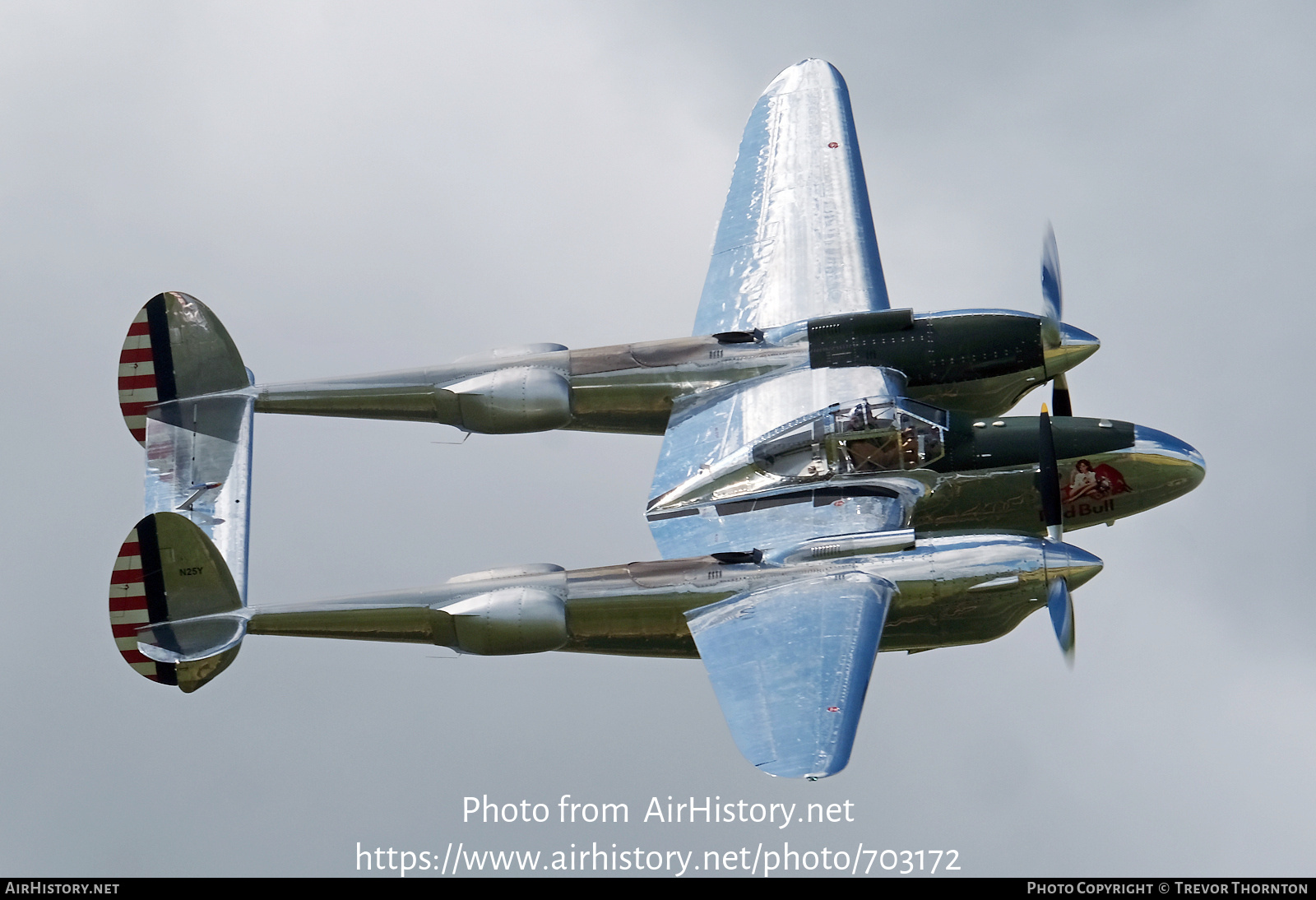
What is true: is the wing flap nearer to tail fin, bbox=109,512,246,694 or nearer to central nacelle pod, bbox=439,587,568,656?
central nacelle pod, bbox=439,587,568,656

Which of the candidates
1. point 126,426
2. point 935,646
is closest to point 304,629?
point 126,426

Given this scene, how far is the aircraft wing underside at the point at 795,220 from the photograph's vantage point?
117ft

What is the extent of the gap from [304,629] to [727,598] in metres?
6.40

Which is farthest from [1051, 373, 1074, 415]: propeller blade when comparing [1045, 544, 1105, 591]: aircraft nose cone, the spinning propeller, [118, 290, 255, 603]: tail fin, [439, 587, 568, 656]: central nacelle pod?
[118, 290, 255, 603]: tail fin

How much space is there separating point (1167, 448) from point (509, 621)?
1143cm

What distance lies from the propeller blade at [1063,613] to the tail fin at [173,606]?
39.8ft

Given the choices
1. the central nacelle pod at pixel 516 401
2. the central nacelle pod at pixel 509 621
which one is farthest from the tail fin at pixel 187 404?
the central nacelle pod at pixel 509 621

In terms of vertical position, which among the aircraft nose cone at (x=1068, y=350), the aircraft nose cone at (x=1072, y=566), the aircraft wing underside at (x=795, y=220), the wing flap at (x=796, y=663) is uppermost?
the aircraft wing underside at (x=795, y=220)

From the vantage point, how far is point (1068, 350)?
34375 millimetres

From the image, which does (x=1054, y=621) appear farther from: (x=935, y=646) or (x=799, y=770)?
(x=799, y=770)

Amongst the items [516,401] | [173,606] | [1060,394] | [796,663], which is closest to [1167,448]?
[1060,394]

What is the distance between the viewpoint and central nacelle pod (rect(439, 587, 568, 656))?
98.0 ft

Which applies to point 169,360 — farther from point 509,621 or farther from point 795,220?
point 795,220

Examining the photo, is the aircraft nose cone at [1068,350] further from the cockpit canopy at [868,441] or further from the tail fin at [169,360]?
the tail fin at [169,360]
